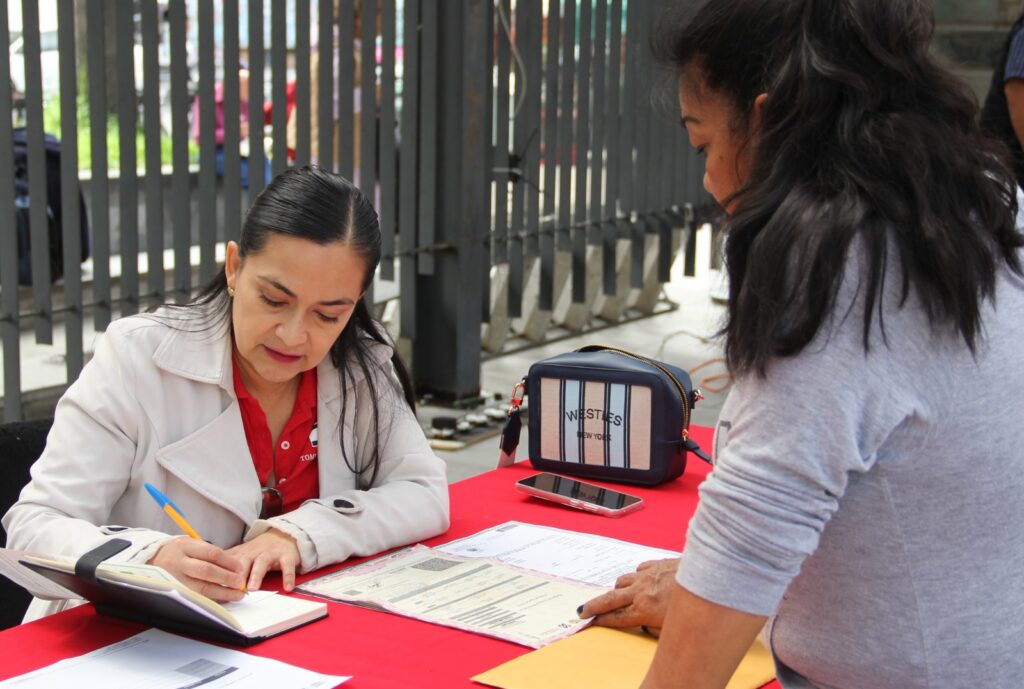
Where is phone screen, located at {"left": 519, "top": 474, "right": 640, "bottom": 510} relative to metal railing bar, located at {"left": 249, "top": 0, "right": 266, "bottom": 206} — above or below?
below

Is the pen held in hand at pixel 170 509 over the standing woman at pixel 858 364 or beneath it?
beneath

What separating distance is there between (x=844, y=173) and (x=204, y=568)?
1059 mm

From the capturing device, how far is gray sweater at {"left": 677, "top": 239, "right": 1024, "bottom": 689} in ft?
4.33

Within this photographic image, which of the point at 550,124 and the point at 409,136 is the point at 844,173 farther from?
the point at 550,124

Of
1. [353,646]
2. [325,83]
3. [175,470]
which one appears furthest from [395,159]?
[353,646]

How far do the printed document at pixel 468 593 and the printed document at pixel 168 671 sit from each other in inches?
10.3

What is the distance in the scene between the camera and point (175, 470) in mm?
2215

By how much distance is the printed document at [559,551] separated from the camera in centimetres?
216

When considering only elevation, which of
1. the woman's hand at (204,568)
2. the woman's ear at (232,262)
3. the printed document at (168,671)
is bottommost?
the printed document at (168,671)

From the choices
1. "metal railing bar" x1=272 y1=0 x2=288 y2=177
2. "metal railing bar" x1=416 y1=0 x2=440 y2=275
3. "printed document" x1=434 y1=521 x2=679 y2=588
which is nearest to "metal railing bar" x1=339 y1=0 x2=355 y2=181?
"metal railing bar" x1=272 y1=0 x2=288 y2=177

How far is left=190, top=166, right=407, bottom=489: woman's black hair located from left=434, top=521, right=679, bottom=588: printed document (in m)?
0.29

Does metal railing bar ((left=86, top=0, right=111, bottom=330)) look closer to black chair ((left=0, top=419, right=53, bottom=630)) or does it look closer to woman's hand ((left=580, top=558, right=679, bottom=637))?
black chair ((left=0, top=419, right=53, bottom=630))

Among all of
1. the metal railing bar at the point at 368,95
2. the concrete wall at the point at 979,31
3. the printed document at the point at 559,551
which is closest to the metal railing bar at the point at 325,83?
the metal railing bar at the point at 368,95

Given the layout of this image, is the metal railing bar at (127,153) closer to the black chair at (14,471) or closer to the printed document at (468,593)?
the black chair at (14,471)
